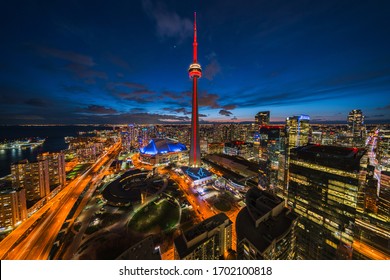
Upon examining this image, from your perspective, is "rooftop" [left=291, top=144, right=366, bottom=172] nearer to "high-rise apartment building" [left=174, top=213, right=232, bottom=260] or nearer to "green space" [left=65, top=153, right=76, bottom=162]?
"high-rise apartment building" [left=174, top=213, right=232, bottom=260]

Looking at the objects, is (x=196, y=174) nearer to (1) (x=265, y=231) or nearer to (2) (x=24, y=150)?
(1) (x=265, y=231)

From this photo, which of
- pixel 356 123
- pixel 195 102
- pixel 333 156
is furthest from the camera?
pixel 356 123

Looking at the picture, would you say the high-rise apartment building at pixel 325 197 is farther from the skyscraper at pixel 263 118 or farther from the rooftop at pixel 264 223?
the skyscraper at pixel 263 118

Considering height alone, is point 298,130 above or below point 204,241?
above

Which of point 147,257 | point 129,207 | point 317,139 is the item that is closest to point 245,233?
point 147,257

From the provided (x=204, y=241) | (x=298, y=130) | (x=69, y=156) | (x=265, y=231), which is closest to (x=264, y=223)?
(x=265, y=231)

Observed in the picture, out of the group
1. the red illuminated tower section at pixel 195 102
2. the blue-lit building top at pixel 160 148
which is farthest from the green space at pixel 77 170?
the red illuminated tower section at pixel 195 102

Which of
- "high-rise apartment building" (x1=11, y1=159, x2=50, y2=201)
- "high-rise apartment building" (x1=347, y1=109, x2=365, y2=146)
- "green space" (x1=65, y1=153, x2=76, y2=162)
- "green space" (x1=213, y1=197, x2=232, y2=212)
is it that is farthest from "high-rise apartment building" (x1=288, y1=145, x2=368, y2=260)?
"green space" (x1=65, y1=153, x2=76, y2=162)
